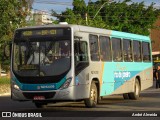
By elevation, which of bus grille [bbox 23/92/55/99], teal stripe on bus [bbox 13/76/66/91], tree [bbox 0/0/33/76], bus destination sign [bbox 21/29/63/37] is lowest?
bus grille [bbox 23/92/55/99]

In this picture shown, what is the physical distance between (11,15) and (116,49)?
1824cm

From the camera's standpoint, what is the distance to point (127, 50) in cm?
2339

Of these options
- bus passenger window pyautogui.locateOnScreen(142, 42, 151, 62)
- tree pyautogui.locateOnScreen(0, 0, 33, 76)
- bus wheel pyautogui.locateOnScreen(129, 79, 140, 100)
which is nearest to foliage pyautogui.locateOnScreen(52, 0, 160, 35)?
tree pyautogui.locateOnScreen(0, 0, 33, 76)

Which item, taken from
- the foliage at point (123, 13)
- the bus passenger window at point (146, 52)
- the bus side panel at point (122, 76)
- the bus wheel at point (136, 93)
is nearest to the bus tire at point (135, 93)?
the bus wheel at point (136, 93)

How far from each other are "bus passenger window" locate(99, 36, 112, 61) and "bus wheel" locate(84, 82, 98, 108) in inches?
59.7

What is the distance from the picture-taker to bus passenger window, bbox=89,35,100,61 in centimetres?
1953

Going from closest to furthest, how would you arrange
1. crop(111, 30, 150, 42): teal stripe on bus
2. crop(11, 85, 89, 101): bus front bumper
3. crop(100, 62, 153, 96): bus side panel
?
crop(11, 85, 89, 101): bus front bumper
crop(100, 62, 153, 96): bus side panel
crop(111, 30, 150, 42): teal stripe on bus

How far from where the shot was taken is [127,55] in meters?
23.4

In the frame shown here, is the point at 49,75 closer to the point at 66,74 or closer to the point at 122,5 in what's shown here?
the point at 66,74

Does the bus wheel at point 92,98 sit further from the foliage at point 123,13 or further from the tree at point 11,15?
the foliage at point 123,13

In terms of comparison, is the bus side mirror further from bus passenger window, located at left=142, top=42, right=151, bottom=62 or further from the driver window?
bus passenger window, located at left=142, top=42, right=151, bottom=62

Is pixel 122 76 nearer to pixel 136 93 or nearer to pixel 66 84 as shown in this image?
pixel 136 93

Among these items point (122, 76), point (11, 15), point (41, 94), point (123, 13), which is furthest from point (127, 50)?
point (123, 13)

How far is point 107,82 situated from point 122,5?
52083 mm
